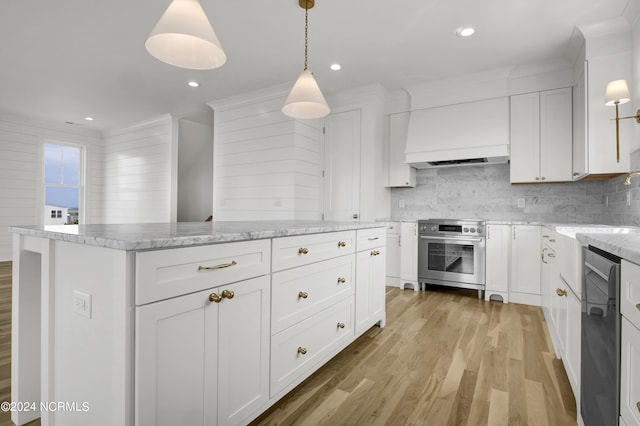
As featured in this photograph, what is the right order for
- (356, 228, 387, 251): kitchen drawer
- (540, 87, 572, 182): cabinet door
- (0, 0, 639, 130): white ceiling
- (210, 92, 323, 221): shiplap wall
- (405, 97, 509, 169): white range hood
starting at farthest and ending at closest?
(210, 92, 323, 221): shiplap wall → (405, 97, 509, 169): white range hood → (540, 87, 572, 182): cabinet door → (0, 0, 639, 130): white ceiling → (356, 228, 387, 251): kitchen drawer

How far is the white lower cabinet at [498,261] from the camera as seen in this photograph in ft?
11.7

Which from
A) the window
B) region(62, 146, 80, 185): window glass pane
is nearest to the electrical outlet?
the window

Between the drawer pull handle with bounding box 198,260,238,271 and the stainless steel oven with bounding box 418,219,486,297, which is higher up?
the drawer pull handle with bounding box 198,260,238,271

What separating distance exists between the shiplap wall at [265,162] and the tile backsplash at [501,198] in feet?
4.35

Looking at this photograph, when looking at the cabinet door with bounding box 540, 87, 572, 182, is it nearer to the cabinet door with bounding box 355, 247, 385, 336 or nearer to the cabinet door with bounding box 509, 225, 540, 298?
the cabinet door with bounding box 509, 225, 540, 298

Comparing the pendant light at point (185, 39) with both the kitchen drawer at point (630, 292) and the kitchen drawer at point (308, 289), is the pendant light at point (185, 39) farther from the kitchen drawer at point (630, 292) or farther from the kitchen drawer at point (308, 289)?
the kitchen drawer at point (630, 292)

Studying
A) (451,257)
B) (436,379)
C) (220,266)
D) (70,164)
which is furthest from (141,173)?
(436,379)

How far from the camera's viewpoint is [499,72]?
3.81 meters

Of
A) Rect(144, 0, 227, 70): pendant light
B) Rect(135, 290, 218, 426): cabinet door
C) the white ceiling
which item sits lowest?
Rect(135, 290, 218, 426): cabinet door

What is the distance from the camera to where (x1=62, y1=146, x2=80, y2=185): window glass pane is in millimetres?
6912

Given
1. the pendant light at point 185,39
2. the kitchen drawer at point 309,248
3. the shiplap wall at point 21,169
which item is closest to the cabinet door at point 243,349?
the kitchen drawer at point 309,248

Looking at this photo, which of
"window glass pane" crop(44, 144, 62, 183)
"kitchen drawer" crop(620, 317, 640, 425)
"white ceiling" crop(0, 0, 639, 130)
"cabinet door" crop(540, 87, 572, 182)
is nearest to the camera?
"kitchen drawer" crop(620, 317, 640, 425)

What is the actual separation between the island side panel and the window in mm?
6923

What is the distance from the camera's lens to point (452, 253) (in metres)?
3.84
